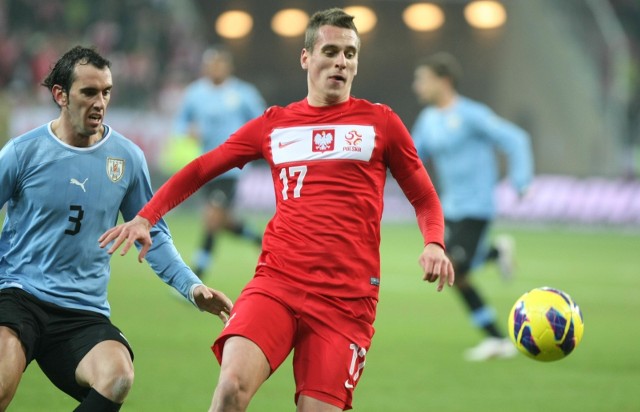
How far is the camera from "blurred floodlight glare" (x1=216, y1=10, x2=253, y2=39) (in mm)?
28250

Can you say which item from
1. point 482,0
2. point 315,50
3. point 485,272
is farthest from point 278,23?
point 315,50

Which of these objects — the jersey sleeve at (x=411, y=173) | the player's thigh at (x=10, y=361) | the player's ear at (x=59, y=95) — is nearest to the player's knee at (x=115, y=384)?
the player's thigh at (x=10, y=361)

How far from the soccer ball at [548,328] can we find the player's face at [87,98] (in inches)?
108

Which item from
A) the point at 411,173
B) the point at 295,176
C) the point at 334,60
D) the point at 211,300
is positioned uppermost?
the point at 334,60

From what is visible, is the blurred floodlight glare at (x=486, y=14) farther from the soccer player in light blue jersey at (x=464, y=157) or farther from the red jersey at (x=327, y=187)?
the red jersey at (x=327, y=187)

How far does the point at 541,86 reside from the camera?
92.0 ft

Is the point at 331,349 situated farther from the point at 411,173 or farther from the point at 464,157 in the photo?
the point at 464,157

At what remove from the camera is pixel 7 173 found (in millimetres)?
5027

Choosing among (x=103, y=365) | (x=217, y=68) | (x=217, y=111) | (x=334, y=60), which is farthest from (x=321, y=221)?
(x=217, y=111)

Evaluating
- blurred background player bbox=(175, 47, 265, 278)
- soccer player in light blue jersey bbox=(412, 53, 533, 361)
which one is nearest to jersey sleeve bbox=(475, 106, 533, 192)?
soccer player in light blue jersey bbox=(412, 53, 533, 361)

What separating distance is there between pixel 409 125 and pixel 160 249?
23949 mm

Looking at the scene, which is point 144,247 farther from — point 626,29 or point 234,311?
point 626,29

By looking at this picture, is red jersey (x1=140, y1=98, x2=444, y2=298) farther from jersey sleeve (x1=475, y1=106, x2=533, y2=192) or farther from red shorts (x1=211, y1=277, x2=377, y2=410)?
jersey sleeve (x1=475, y1=106, x2=533, y2=192)

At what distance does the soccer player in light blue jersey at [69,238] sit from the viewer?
4949mm
